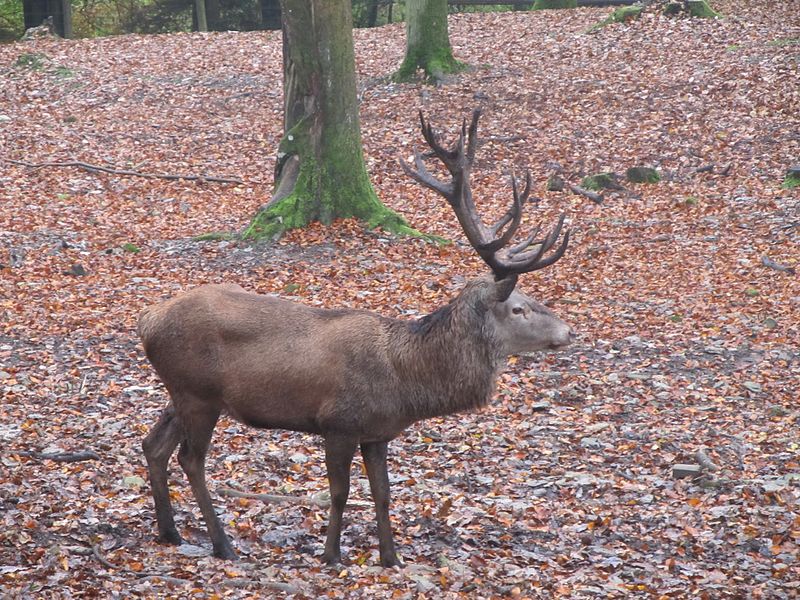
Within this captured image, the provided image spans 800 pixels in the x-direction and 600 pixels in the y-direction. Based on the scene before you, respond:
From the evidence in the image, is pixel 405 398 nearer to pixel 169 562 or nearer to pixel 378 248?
pixel 169 562

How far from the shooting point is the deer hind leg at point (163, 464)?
23.6 feet

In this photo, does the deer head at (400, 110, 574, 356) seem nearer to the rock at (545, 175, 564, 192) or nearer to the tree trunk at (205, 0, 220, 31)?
the rock at (545, 175, 564, 192)

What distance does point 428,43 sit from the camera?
22391mm

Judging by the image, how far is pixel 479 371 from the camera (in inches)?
284

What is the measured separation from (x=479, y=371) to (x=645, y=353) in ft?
14.0

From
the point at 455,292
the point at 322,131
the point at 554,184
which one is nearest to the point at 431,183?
the point at 455,292

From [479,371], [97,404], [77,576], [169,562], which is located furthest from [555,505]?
[97,404]

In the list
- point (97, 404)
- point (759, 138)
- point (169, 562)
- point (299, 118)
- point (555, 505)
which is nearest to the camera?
point (169, 562)

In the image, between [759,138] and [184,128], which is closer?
[759,138]

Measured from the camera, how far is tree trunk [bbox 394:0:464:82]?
21.9 metres

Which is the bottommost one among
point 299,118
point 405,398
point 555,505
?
point 555,505

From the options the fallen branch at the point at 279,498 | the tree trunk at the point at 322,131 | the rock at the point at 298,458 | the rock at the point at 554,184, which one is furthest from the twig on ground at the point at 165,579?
the rock at the point at 554,184

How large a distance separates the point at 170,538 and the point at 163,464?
51cm

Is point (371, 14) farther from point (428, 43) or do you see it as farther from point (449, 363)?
point (449, 363)
